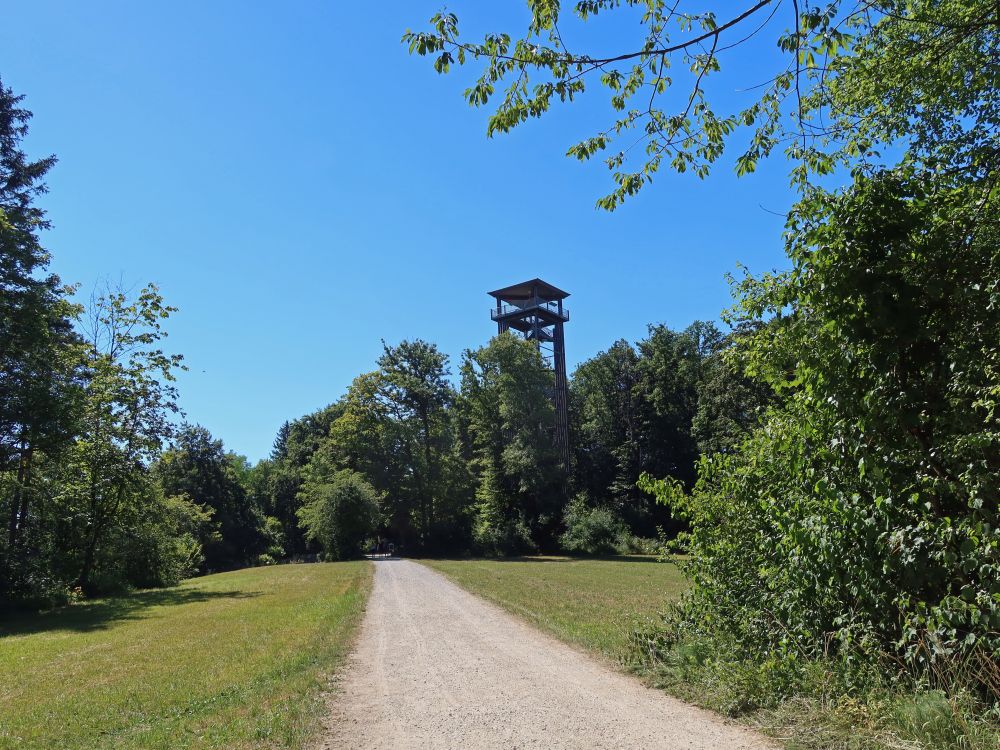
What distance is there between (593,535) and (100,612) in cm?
3186

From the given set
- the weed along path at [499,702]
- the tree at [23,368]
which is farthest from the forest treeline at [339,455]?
the weed along path at [499,702]

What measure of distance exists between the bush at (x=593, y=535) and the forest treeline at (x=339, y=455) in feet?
0.53

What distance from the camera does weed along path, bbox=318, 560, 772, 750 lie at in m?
5.40

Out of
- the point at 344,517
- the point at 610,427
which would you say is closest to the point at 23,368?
the point at 344,517

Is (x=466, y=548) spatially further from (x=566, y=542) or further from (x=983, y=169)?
(x=983, y=169)

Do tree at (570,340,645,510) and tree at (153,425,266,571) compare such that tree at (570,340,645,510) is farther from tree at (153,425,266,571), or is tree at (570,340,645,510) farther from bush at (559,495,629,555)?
tree at (153,425,266,571)

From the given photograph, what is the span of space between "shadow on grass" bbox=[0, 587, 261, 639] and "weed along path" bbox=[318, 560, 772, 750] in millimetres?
10563

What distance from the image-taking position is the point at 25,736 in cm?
655

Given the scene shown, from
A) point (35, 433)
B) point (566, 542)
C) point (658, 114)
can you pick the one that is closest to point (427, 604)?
point (658, 114)

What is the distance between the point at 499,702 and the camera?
21.7 ft

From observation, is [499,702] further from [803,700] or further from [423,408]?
[423,408]

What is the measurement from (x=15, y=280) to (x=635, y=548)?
128 feet

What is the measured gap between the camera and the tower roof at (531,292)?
51.4m

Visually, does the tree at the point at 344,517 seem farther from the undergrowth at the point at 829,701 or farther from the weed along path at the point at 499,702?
the undergrowth at the point at 829,701
